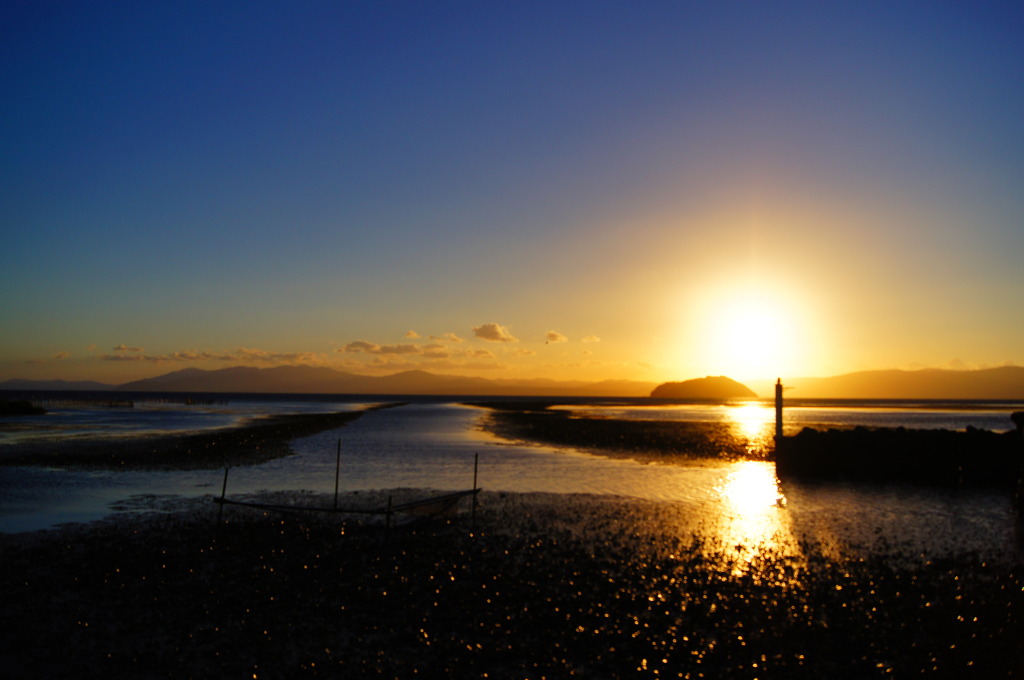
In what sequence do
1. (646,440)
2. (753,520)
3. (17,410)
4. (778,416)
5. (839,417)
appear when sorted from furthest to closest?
(839,417) → (17,410) → (646,440) → (778,416) → (753,520)

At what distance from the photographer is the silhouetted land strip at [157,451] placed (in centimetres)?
3572

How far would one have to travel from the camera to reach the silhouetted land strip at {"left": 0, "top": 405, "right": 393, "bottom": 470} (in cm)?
3572

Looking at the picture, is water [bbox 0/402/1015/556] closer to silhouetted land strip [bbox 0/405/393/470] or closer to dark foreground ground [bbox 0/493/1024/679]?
silhouetted land strip [bbox 0/405/393/470]

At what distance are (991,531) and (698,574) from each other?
1247 cm

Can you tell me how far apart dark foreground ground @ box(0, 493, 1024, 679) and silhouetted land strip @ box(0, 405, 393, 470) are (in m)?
18.2

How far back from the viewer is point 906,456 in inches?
1361

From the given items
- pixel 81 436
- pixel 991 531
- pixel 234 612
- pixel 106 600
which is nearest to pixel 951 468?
pixel 991 531

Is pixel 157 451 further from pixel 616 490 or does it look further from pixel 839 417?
pixel 839 417

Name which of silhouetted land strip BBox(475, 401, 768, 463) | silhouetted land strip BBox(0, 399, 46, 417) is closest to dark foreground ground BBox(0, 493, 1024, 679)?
silhouetted land strip BBox(475, 401, 768, 463)

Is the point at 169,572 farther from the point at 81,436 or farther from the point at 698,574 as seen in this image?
the point at 81,436

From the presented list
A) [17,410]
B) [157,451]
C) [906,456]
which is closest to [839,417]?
[906,456]

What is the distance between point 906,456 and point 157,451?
4546cm

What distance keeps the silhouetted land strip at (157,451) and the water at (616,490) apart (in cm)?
251

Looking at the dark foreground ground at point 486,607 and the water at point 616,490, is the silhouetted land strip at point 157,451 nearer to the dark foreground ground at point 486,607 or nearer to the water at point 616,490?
the water at point 616,490
